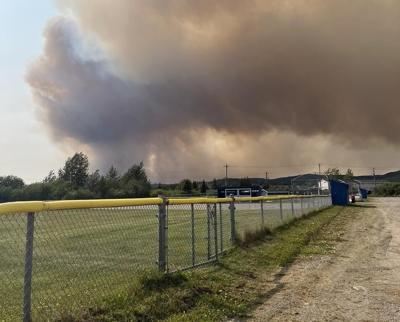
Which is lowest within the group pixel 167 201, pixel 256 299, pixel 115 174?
pixel 256 299

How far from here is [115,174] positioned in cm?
11869

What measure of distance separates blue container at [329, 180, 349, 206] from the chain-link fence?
111 feet

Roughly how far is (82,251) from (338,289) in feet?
20.8

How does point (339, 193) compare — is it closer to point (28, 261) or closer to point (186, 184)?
point (28, 261)

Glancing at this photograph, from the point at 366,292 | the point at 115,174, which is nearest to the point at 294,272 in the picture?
the point at 366,292

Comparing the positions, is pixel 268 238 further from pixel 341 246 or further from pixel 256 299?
pixel 256 299

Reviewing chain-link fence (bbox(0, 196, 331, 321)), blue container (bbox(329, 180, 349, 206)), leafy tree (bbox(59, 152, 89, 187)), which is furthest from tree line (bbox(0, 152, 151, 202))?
chain-link fence (bbox(0, 196, 331, 321))

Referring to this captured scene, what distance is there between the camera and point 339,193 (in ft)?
151

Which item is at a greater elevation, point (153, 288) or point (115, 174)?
point (115, 174)

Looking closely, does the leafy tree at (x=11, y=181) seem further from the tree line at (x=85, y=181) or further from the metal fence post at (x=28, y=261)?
the metal fence post at (x=28, y=261)

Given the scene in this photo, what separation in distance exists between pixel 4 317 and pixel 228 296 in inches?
131

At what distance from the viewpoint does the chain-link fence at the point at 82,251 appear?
5711 millimetres

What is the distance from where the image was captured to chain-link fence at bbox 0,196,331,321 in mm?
5711

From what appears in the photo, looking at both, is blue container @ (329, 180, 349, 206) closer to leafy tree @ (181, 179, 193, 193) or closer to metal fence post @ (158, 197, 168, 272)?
metal fence post @ (158, 197, 168, 272)
